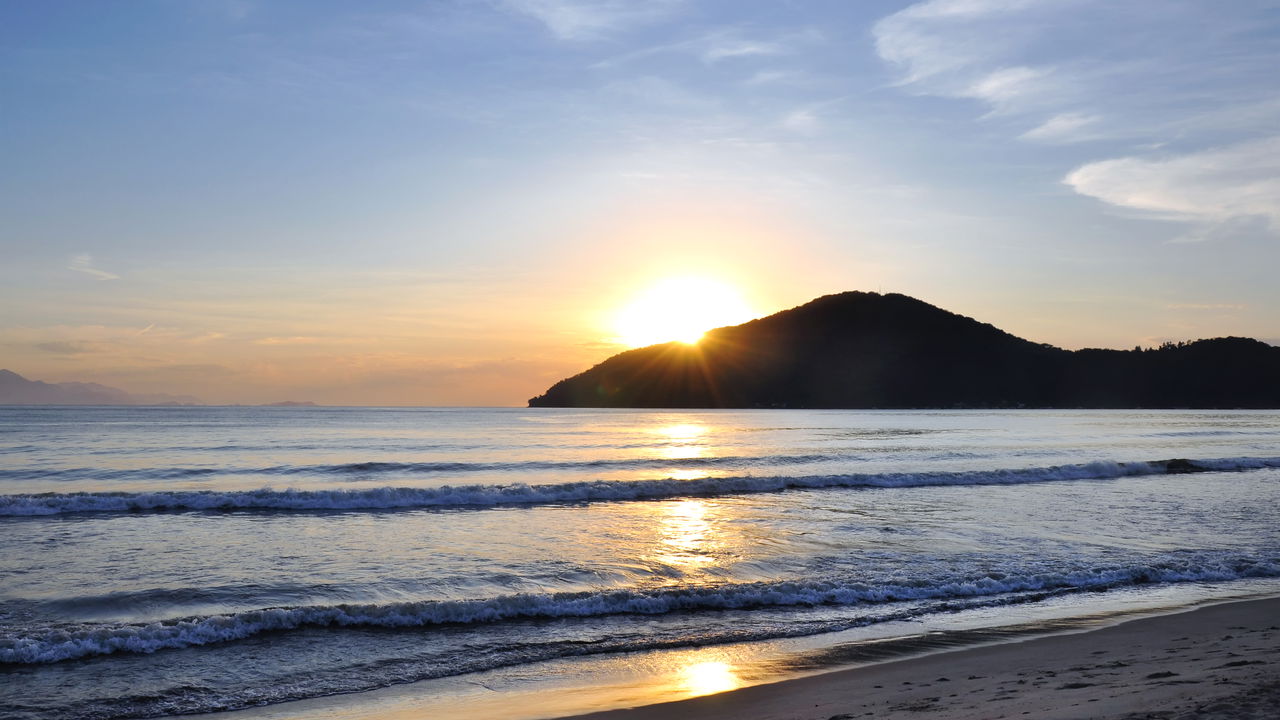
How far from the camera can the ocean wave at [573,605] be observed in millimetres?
10133

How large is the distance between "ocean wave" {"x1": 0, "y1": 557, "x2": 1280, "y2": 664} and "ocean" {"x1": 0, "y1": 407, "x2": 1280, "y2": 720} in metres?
0.04

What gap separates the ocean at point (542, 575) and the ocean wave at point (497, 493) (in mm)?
128

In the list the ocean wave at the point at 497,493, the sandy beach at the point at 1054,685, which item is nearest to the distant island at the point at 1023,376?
the ocean wave at the point at 497,493

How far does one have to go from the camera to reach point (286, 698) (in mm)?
8414

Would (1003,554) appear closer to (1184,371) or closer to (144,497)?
(144,497)

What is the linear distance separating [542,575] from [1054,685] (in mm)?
8643

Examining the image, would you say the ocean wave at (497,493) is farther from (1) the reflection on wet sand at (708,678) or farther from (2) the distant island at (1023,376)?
(2) the distant island at (1023,376)

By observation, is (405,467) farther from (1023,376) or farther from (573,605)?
(1023,376)

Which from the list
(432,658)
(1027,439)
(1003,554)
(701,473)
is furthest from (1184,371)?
(432,658)

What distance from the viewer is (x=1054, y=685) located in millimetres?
7883

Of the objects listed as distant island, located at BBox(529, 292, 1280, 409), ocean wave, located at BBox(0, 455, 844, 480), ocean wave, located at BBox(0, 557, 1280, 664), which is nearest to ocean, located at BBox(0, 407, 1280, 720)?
ocean wave, located at BBox(0, 557, 1280, 664)

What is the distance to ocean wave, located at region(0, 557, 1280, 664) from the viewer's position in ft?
33.2

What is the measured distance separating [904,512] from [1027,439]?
1712 inches

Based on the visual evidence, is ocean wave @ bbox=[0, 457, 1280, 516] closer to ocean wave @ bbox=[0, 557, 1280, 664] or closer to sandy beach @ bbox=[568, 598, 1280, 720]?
ocean wave @ bbox=[0, 557, 1280, 664]
